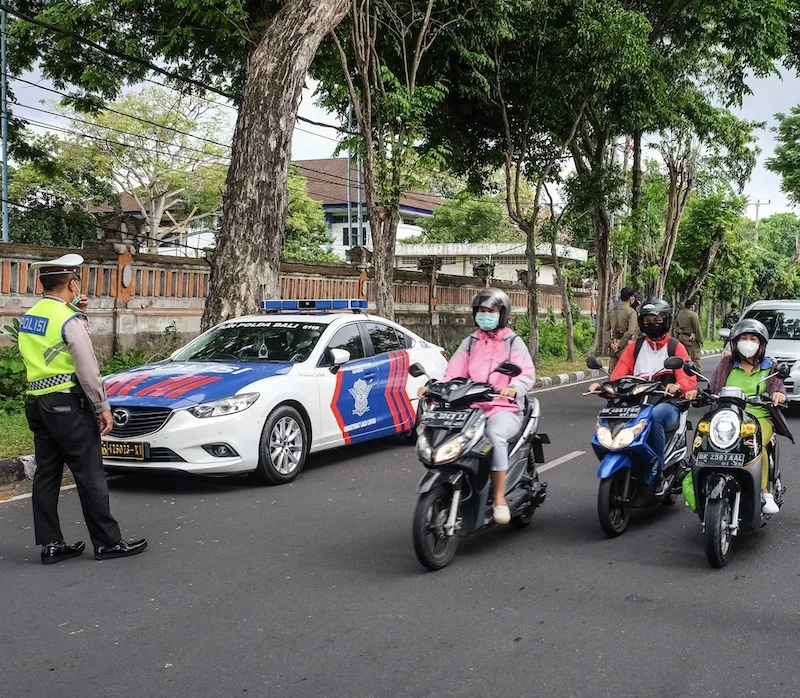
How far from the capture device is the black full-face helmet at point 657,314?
667cm

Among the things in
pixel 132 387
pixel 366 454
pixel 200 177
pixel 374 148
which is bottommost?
pixel 366 454

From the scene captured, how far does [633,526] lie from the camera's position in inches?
260

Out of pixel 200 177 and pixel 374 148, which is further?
pixel 200 177

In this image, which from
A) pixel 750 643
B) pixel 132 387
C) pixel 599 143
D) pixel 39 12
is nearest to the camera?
pixel 750 643

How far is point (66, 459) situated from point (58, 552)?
567mm

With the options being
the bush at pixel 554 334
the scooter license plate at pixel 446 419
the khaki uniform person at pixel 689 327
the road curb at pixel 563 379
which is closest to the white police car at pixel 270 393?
the scooter license plate at pixel 446 419

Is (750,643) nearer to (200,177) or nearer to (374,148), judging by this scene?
(374,148)

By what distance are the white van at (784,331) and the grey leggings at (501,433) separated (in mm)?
7805

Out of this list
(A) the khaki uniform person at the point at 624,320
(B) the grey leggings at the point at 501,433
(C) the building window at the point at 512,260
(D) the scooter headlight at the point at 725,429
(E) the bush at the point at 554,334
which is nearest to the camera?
(D) the scooter headlight at the point at 725,429

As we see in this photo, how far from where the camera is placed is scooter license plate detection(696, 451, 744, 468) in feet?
17.8

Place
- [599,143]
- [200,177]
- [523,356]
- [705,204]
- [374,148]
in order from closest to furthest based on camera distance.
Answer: [523,356], [374,148], [599,143], [705,204], [200,177]

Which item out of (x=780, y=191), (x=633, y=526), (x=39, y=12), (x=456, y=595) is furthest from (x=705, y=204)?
(x=456, y=595)

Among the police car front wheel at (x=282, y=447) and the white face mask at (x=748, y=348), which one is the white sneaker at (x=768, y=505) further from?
the police car front wheel at (x=282, y=447)

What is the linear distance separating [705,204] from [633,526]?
24748mm
